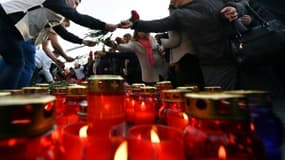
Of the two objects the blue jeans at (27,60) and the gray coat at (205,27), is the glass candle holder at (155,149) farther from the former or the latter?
the blue jeans at (27,60)

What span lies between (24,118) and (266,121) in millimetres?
322

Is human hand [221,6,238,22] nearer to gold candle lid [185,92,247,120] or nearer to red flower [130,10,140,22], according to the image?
red flower [130,10,140,22]

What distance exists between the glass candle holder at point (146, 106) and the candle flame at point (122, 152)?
217 mm

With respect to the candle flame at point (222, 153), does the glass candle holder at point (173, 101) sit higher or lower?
higher

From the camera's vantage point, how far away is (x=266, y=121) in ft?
1.09

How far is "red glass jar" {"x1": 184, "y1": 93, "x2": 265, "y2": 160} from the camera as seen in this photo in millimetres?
231

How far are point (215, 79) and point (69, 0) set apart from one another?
132 cm

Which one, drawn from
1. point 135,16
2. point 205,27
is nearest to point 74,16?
point 135,16

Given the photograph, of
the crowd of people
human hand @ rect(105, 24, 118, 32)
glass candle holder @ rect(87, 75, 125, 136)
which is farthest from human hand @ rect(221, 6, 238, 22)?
glass candle holder @ rect(87, 75, 125, 136)

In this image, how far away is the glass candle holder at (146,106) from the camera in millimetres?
490

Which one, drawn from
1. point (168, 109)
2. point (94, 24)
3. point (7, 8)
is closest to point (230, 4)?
point (94, 24)

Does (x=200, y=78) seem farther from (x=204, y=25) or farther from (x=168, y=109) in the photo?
(x=168, y=109)

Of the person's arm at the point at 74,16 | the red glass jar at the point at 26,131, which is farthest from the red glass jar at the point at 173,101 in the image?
the person's arm at the point at 74,16

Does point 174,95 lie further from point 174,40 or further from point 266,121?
point 174,40
